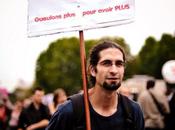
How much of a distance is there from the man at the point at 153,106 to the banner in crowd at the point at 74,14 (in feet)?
21.4

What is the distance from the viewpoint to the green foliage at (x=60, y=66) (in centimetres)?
8406

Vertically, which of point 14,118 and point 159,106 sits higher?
point 159,106

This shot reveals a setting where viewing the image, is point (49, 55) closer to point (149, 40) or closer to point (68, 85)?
point (68, 85)

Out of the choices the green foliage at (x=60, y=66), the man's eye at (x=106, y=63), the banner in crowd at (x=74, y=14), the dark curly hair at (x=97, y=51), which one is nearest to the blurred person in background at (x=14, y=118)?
the banner in crowd at (x=74, y=14)

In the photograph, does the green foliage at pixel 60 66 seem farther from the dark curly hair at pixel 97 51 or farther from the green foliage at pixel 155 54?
the dark curly hair at pixel 97 51

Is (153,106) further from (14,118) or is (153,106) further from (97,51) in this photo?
(97,51)

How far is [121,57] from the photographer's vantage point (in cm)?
452

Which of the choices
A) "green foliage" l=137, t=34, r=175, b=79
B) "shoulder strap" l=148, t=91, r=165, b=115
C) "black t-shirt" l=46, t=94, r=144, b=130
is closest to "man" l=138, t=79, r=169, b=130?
"shoulder strap" l=148, t=91, r=165, b=115

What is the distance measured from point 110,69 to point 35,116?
19.4 feet

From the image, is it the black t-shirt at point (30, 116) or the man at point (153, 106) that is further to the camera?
the man at point (153, 106)

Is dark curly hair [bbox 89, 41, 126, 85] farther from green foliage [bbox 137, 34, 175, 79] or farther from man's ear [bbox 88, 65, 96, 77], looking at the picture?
→ green foliage [bbox 137, 34, 175, 79]

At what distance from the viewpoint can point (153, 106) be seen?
1120 centimetres

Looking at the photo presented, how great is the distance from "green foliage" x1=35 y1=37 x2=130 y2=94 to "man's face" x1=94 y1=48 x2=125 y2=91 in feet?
257

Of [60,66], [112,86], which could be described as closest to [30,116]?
[112,86]
